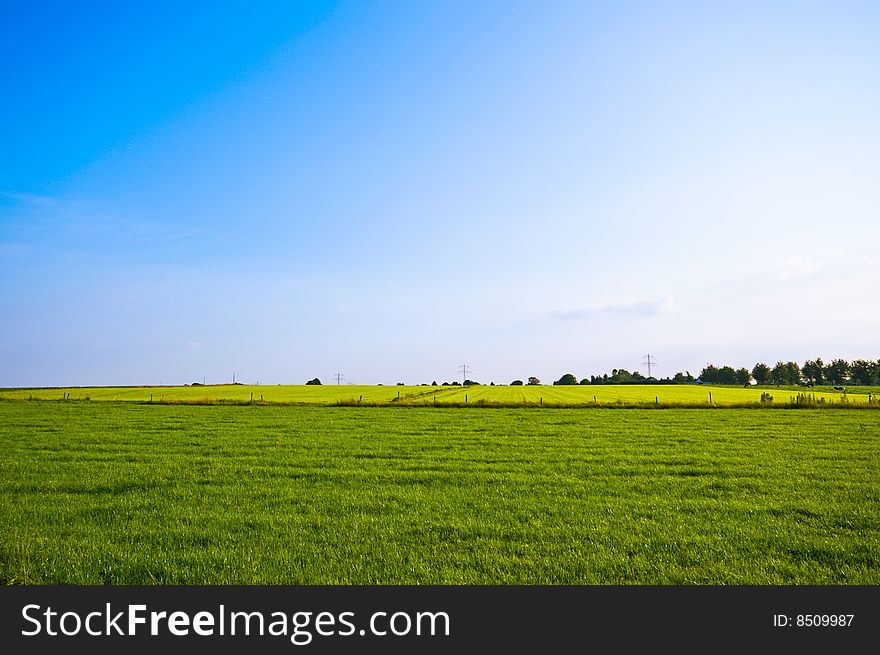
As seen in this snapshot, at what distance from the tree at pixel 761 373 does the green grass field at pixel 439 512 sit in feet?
611

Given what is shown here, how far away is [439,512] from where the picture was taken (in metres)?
10.8

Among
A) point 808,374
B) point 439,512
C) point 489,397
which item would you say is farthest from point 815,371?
point 439,512

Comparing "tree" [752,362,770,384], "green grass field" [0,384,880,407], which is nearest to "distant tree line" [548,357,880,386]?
"tree" [752,362,770,384]

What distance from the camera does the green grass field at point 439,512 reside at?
25.1 ft

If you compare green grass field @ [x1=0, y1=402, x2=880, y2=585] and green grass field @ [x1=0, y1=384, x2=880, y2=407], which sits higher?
green grass field @ [x1=0, y1=402, x2=880, y2=585]

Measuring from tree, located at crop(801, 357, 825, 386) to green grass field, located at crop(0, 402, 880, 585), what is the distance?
195m

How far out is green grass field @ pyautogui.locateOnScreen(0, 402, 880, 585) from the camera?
764cm

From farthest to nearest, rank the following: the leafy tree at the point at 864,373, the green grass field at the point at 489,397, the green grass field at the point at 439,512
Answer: the leafy tree at the point at 864,373 → the green grass field at the point at 489,397 → the green grass field at the point at 439,512

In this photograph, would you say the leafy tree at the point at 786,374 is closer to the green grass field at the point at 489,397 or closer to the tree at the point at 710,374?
the tree at the point at 710,374

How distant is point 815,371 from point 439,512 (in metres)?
218

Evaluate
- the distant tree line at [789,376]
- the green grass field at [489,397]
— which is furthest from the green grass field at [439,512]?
the distant tree line at [789,376]

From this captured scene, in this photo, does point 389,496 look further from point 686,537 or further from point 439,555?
point 686,537

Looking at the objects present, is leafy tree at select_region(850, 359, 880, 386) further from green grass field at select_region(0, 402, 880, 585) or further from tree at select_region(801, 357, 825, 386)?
green grass field at select_region(0, 402, 880, 585)

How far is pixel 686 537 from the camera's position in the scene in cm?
907
